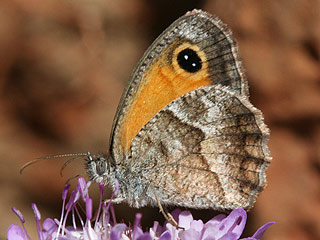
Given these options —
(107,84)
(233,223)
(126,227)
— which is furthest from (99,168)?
(107,84)

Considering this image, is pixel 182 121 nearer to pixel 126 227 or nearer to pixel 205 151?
pixel 205 151

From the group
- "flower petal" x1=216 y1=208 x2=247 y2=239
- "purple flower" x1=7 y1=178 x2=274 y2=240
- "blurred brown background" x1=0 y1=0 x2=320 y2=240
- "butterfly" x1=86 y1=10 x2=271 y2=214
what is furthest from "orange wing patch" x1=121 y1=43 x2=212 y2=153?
"blurred brown background" x1=0 y1=0 x2=320 y2=240

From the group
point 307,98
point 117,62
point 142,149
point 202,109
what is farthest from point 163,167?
point 117,62

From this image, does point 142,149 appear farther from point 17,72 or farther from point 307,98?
point 17,72

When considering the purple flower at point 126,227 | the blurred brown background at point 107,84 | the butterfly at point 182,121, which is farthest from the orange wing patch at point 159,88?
the blurred brown background at point 107,84

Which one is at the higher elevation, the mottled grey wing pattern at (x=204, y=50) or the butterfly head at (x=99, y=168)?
the mottled grey wing pattern at (x=204, y=50)

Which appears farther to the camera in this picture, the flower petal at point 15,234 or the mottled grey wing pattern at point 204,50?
the mottled grey wing pattern at point 204,50

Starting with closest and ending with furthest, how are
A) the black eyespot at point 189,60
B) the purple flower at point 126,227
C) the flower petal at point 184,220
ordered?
the purple flower at point 126,227
the flower petal at point 184,220
the black eyespot at point 189,60

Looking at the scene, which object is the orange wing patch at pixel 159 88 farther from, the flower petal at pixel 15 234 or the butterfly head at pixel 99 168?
the flower petal at pixel 15 234
